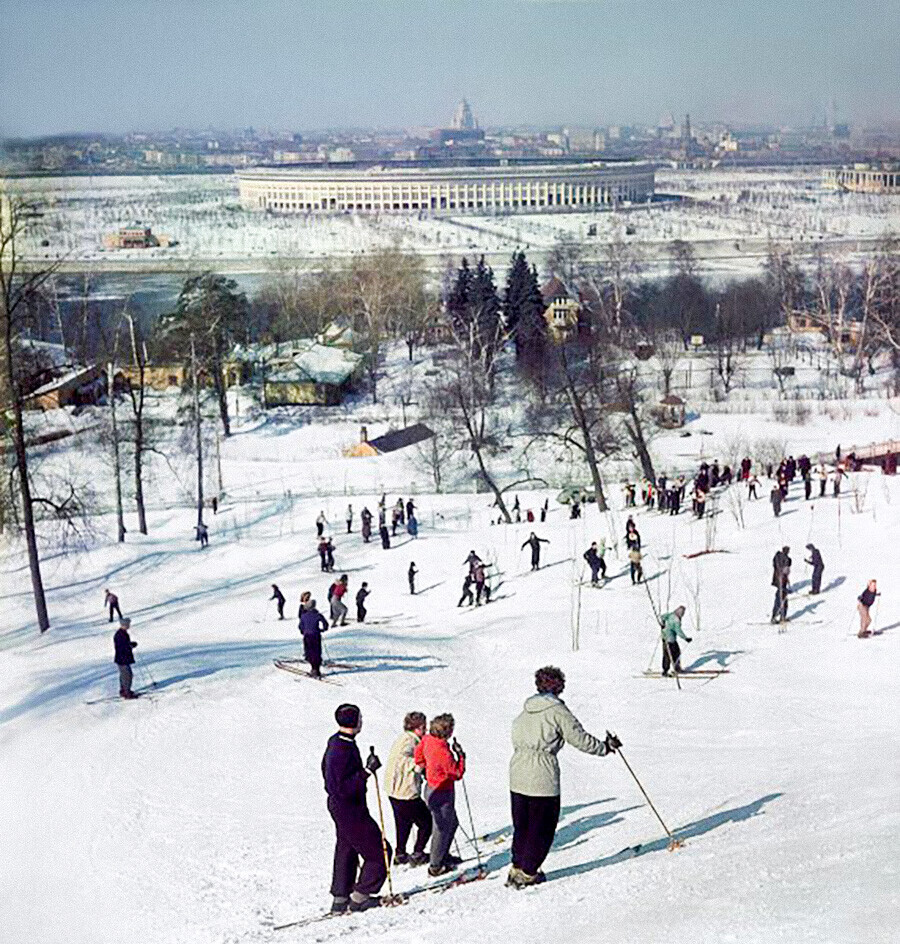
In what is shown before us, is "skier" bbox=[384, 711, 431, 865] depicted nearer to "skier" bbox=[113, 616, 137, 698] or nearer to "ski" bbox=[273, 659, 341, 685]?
"ski" bbox=[273, 659, 341, 685]

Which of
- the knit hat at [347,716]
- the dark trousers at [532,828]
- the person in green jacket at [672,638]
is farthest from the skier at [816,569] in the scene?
the knit hat at [347,716]

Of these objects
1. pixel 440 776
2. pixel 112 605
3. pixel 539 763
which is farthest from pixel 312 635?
pixel 112 605

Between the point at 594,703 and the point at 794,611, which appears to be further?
the point at 794,611

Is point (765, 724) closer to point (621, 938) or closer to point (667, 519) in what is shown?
point (621, 938)

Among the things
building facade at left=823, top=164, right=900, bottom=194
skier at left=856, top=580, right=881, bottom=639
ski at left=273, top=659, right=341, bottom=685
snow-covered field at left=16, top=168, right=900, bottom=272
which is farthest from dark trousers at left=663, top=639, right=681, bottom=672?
snow-covered field at left=16, top=168, right=900, bottom=272

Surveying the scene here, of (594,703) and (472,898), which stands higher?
(472,898)

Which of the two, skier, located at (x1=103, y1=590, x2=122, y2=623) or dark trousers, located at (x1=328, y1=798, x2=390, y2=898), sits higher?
dark trousers, located at (x1=328, y1=798, x2=390, y2=898)

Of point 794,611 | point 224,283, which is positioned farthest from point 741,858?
point 224,283

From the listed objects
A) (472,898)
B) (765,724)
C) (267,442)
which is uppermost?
(472,898)
